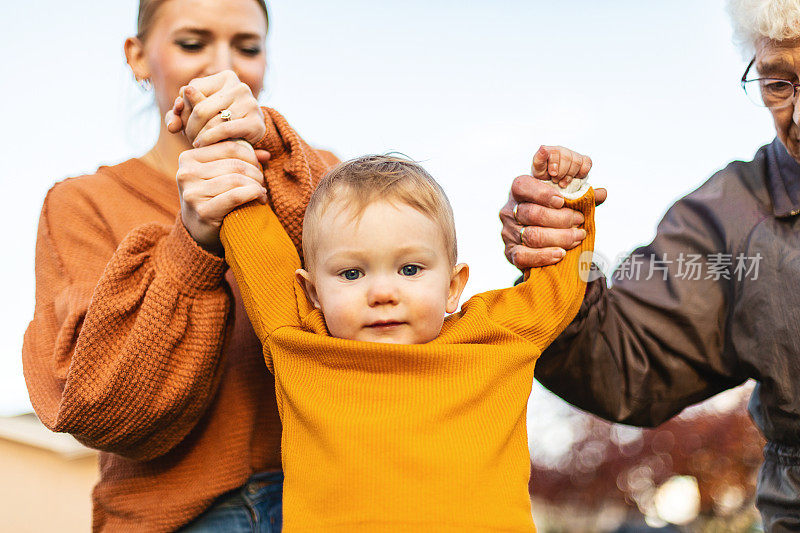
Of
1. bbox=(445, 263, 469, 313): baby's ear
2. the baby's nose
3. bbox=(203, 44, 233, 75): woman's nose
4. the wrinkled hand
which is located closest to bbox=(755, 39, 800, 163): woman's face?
the wrinkled hand

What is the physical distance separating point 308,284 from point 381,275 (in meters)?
0.20

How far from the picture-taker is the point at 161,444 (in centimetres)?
174

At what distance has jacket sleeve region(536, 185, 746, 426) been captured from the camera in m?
2.13

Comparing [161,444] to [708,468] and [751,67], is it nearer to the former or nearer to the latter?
[751,67]

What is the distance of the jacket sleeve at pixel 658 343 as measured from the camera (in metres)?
2.13

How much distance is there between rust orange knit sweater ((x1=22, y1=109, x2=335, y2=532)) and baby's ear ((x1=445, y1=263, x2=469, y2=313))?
1.23 ft

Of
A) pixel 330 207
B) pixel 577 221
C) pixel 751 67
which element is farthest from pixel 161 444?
pixel 751 67

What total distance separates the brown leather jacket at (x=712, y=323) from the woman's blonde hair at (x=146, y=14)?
4.08ft

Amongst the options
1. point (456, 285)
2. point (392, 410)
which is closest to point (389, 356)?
point (392, 410)

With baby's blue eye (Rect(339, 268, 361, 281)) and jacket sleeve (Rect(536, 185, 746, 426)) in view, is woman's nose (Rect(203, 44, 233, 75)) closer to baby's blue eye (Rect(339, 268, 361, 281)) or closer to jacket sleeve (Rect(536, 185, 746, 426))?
baby's blue eye (Rect(339, 268, 361, 281))

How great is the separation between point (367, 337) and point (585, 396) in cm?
80

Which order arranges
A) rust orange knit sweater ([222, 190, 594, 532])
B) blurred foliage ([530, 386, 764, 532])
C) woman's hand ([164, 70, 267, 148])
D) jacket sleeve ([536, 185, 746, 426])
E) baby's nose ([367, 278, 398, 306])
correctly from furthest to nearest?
blurred foliage ([530, 386, 764, 532]), jacket sleeve ([536, 185, 746, 426]), woman's hand ([164, 70, 267, 148]), baby's nose ([367, 278, 398, 306]), rust orange knit sweater ([222, 190, 594, 532])

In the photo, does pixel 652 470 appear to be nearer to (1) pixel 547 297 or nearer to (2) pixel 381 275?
(1) pixel 547 297

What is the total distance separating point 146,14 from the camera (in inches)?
79.8
